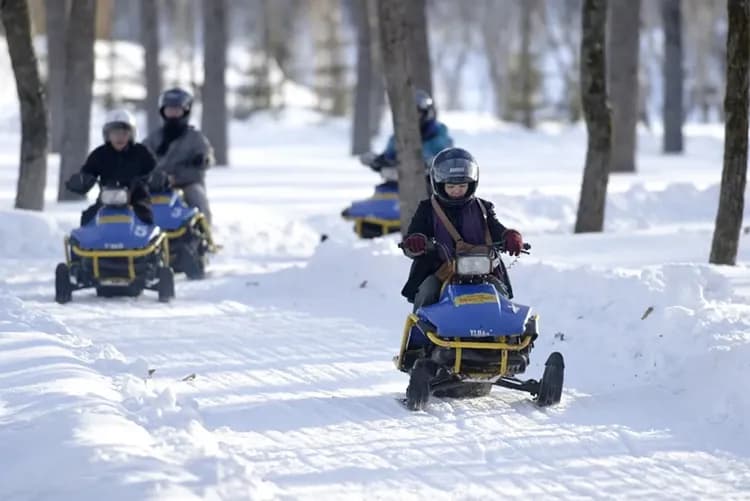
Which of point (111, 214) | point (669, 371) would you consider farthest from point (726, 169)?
point (111, 214)

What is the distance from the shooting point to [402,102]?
17.7 m

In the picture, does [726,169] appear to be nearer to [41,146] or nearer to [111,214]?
[111,214]

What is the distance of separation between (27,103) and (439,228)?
39.1 ft

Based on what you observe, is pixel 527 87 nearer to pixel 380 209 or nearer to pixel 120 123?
pixel 380 209

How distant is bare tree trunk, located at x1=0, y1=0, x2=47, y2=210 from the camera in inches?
809

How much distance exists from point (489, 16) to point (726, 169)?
2672 inches

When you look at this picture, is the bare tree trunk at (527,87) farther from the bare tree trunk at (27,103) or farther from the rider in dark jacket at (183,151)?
the rider in dark jacket at (183,151)

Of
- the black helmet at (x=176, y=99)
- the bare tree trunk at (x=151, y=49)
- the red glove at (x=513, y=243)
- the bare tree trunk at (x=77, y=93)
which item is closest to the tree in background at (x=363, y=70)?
the bare tree trunk at (x=151, y=49)

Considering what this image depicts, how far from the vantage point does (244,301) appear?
16.1 metres

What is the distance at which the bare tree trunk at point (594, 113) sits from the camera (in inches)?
741

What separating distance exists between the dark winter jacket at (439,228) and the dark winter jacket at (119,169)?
6330 mm

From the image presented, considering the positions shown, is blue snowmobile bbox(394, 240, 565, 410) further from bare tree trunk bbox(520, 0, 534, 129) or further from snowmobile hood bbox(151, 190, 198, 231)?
bare tree trunk bbox(520, 0, 534, 129)

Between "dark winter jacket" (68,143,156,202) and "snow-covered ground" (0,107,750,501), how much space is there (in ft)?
4.16

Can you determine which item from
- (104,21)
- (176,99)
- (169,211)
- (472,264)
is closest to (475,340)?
(472,264)
